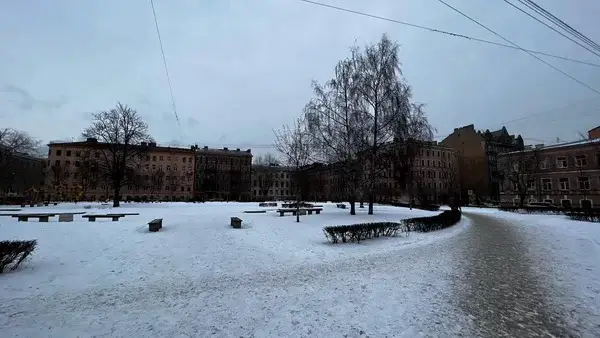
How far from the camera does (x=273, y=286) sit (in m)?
7.22

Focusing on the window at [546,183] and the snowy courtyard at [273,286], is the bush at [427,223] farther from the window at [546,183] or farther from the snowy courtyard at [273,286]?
the window at [546,183]

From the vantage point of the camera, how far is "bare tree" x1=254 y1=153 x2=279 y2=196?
318 ft

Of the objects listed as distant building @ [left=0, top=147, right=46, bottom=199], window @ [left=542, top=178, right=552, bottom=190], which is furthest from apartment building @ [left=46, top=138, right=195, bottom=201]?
window @ [left=542, top=178, right=552, bottom=190]

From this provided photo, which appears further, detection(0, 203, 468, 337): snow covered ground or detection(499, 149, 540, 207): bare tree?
detection(499, 149, 540, 207): bare tree

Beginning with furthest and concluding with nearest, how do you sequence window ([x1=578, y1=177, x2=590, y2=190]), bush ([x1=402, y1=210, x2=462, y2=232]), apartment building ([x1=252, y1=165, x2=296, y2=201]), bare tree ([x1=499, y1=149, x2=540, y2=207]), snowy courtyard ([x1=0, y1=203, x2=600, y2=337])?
apartment building ([x1=252, y1=165, x2=296, y2=201]), bare tree ([x1=499, y1=149, x2=540, y2=207]), window ([x1=578, y1=177, x2=590, y2=190]), bush ([x1=402, y1=210, x2=462, y2=232]), snowy courtyard ([x1=0, y1=203, x2=600, y2=337])

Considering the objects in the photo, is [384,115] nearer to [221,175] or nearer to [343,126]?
[343,126]

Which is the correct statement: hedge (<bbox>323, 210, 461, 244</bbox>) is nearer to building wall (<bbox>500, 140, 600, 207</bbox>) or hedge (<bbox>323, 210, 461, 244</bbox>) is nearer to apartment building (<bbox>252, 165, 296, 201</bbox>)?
building wall (<bbox>500, 140, 600, 207</bbox>)

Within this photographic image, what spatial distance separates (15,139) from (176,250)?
54696mm

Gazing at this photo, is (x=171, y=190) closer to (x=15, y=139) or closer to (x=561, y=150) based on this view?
(x=15, y=139)

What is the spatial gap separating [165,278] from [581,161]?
67.4 metres

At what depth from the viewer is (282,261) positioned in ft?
32.3

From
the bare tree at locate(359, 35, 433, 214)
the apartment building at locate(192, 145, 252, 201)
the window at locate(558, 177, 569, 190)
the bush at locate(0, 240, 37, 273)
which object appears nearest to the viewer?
the bush at locate(0, 240, 37, 273)

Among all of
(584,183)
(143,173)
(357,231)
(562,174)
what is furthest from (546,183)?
(143,173)

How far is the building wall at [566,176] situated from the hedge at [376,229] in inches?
1909
